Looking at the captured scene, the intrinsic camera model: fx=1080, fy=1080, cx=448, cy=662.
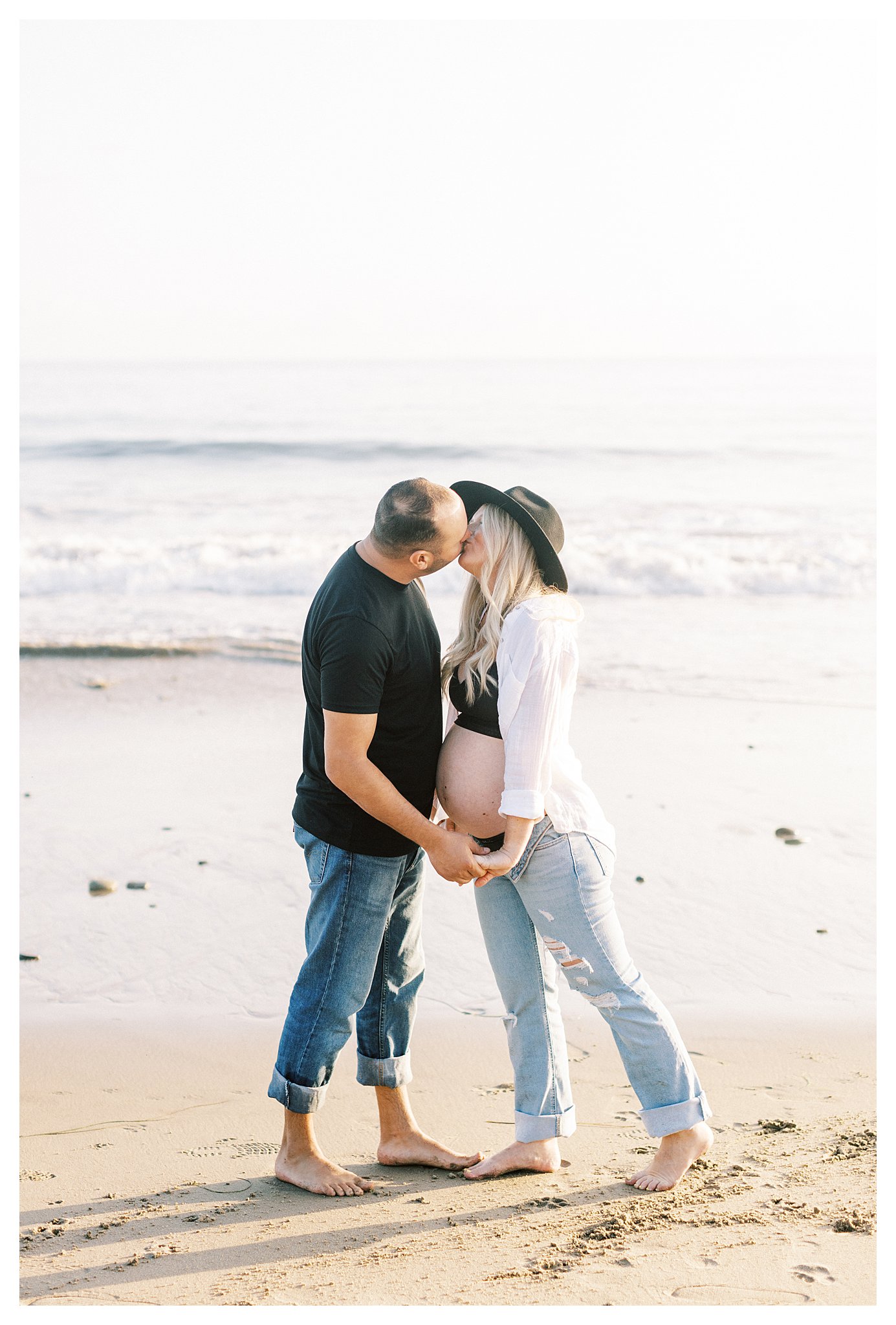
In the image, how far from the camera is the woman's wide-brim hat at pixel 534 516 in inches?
113

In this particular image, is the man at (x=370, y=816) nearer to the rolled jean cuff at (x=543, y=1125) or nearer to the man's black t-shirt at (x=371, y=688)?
the man's black t-shirt at (x=371, y=688)

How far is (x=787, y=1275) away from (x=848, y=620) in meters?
8.93

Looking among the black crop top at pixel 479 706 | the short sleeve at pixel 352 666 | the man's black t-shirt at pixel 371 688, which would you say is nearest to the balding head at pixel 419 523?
the man's black t-shirt at pixel 371 688

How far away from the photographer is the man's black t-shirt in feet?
8.96

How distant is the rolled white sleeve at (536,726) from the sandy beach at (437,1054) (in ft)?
3.46

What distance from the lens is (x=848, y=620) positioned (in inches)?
416

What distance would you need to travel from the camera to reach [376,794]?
2.76m

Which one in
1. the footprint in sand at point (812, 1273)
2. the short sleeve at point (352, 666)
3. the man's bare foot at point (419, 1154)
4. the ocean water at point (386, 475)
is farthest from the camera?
the ocean water at point (386, 475)

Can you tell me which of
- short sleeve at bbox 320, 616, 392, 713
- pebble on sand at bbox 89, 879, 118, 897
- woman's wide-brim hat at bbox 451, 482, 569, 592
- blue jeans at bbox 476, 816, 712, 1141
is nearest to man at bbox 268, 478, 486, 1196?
short sleeve at bbox 320, 616, 392, 713

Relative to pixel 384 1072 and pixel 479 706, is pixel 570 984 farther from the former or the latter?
pixel 479 706

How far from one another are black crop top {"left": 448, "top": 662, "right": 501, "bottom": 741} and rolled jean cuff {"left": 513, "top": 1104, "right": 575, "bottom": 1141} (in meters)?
1.07

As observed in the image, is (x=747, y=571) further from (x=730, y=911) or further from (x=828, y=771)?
(x=730, y=911)

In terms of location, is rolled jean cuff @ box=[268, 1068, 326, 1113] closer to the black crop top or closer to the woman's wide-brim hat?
the black crop top

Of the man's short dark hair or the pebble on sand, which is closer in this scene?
the man's short dark hair
